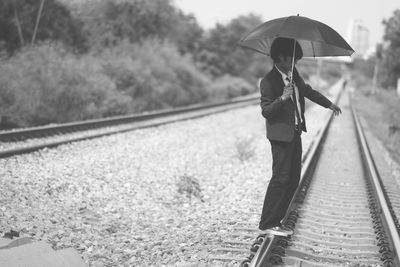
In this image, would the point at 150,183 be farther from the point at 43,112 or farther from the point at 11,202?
the point at 43,112

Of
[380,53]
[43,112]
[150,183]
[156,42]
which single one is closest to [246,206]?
[150,183]

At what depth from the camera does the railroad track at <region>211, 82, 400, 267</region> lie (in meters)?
4.44

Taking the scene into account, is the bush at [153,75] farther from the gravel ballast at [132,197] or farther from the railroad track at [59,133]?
the gravel ballast at [132,197]

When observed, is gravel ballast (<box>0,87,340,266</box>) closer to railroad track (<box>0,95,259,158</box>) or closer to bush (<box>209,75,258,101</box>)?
railroad track (<box>0,95,259,158</box>)

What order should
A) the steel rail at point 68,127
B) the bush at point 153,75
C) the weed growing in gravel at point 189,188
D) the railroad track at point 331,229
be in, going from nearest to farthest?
the railroad track at point 331,229, the weed growing in gravel at point 189,188, the steel rail at point 68,127, the bush at point 153,75

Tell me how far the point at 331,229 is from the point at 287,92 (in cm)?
217

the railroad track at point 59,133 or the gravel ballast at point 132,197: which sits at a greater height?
the railroad track at point 59,133

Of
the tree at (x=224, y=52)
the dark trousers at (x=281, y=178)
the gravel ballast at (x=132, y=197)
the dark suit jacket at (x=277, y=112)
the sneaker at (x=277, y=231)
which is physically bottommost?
the gravel ballast at (x=132, y=197)

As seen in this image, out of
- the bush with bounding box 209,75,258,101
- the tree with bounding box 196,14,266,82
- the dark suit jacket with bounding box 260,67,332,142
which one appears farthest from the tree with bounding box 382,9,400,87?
the dark suit jacket with bounding box 260,67,332,142

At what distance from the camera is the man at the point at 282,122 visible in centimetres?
449

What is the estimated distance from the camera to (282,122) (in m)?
4.51

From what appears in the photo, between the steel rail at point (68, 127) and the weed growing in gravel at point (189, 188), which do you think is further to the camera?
the steel rail at point (68, 127)

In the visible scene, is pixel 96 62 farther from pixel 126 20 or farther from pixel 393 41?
pixel 393 41

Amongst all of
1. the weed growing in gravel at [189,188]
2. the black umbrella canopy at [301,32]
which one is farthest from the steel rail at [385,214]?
A: the weed growing in gravel at [189,188]
